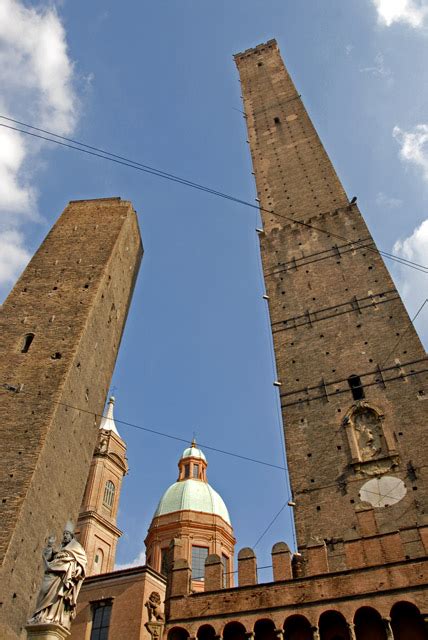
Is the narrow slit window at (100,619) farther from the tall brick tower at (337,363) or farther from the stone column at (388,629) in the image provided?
the stone column at (388,629)

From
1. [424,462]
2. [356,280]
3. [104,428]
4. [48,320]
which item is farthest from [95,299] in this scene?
[104,428]

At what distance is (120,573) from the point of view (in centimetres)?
1317

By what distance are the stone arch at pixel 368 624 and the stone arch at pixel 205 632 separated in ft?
8.33

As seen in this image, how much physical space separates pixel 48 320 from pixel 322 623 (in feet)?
29.9

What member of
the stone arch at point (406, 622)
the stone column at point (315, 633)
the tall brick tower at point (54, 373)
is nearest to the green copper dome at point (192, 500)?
the tall brick tower at point (54, 373)

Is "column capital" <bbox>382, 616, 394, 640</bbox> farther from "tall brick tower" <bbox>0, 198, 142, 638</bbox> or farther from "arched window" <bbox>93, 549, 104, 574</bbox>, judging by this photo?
"arched window" <bbox>93, 549, 104, 574</bbox>

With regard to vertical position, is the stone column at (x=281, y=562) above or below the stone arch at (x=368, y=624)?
above

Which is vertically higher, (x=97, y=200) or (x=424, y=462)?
(x=97, y=200)

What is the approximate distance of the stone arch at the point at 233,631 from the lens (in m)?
10.6

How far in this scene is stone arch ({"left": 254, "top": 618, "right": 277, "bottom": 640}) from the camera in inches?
413

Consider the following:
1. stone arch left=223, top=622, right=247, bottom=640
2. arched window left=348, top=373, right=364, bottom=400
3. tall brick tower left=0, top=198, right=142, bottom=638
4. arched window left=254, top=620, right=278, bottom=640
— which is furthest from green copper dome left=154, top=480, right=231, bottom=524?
arched window left=254, top=620, right=278, bottom=640

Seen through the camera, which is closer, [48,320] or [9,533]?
[9,533]

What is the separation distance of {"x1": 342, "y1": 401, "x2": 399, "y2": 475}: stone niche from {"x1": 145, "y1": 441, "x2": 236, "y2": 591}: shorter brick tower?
32.1 feet

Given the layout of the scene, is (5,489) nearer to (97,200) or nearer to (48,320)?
(48,320)
